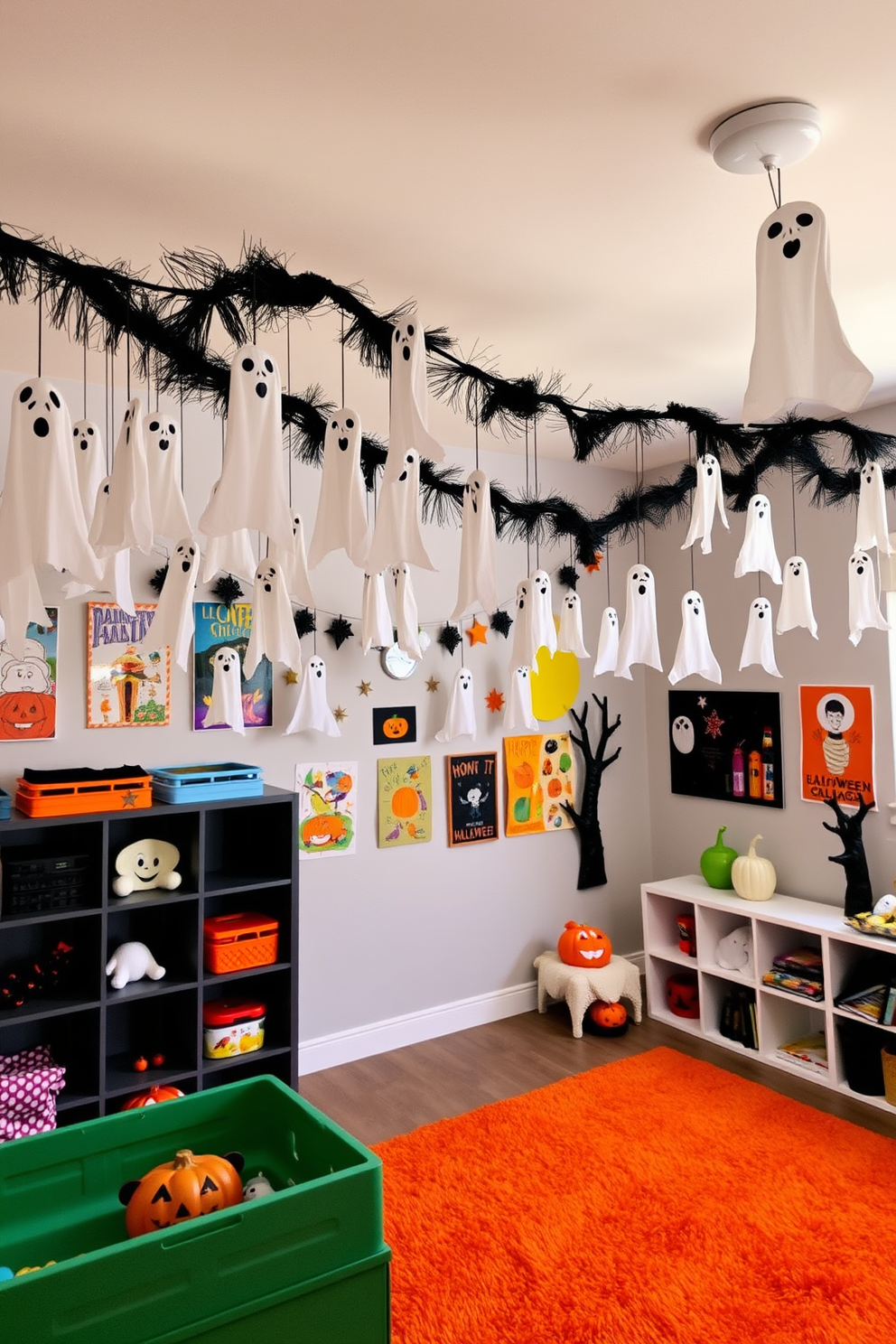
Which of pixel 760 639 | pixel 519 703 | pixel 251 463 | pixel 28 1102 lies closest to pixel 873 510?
pixel 760 639

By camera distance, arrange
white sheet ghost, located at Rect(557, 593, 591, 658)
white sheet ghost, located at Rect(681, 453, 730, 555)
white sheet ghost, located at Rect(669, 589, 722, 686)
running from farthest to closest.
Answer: white sheet ghost, located at Rect(557, 593, 591, 658) < white sheet ghost, located at Rect(669, 589, 722, 686) < white sheet ghost, located at Rect(681, 453, 730, 555)

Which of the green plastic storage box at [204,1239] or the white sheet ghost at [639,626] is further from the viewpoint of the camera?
the white sheet ghost at [639,626]

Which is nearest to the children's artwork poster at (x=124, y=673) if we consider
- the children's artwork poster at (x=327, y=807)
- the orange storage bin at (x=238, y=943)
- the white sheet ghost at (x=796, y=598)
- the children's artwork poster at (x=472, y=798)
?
the children's artwork poster at (x=327, y=807)

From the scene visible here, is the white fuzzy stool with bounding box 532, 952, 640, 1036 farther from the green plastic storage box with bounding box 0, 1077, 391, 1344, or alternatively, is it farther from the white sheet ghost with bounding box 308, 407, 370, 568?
the white sheet ghost with bounding box 308, 407, 370, 568

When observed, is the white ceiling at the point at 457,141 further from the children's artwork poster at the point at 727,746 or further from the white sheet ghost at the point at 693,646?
the children's artwork poster at the point at 727,746

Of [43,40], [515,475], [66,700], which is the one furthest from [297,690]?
[43,40]

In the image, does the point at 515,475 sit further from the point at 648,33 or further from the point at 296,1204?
the point at 296,1204

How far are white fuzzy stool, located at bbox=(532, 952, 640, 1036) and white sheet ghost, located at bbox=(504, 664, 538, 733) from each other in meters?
1.06

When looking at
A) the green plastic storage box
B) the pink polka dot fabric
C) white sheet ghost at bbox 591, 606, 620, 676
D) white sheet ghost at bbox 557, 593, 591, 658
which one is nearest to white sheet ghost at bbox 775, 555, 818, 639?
white sheet ghost at bbox 591, 606, 620, 676

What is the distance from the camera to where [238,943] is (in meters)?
2.90

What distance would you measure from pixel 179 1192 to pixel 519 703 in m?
2.73

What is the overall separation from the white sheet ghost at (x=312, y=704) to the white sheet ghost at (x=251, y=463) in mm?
2099

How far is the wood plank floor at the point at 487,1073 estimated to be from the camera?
3145 millimetres

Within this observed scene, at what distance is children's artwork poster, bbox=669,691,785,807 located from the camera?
3.93 metres
